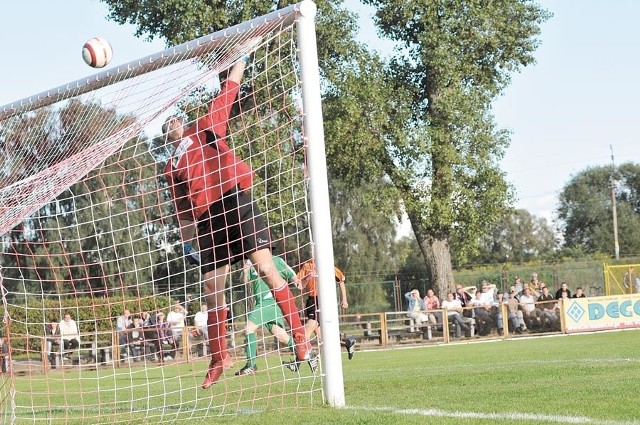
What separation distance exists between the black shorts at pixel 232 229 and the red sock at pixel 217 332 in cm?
38

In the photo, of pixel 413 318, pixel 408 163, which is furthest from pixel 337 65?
pixel 413 318

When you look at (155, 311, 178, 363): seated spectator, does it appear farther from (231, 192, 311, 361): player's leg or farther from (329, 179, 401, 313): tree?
(329, 179, 401, 313): tree

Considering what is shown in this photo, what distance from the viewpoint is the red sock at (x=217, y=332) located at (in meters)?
7.50

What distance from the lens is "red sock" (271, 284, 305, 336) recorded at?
23.8ft

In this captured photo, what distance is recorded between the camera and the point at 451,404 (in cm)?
640

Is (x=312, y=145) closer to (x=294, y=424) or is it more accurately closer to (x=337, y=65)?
(x=294, y=424)

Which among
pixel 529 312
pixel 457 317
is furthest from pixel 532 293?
pixel 457 317

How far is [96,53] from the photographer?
8398 mm

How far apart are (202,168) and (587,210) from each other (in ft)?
332

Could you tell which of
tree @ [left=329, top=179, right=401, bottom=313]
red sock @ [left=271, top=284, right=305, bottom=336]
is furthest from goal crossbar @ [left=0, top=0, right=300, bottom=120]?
tree @ [left=329, top=179, right=401, bottom=313]

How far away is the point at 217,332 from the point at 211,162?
133 centimetres

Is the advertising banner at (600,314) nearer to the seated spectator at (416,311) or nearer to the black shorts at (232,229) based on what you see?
the seated spectator at (416,311)

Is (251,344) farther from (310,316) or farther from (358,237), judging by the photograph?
(358,237)

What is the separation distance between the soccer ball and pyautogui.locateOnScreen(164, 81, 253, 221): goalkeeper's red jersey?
1549 millimetres
